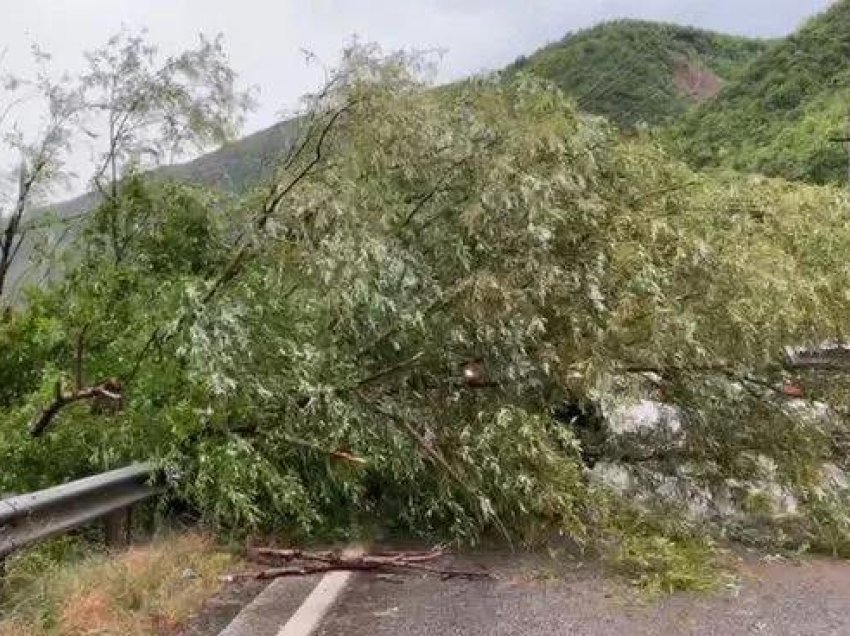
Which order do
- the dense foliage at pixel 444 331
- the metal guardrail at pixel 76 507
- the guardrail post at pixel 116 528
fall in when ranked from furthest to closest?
1. the dense foliage at pixel 444 331
2. the guardrail post at pixel 116 528
3. the metal guardrail at pixel 76 507

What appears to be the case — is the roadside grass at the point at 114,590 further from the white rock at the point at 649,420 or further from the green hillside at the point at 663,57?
the green hillside at the point at 663,57

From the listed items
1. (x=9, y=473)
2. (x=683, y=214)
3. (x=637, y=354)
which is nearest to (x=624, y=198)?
(x=683, y=214)

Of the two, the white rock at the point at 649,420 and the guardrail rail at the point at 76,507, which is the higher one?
the guardrail rail at the point at 76,507

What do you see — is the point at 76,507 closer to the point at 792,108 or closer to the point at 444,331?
the point at 444,331

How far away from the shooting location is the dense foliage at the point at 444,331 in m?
7.23

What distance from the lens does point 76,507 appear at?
5.99 meters

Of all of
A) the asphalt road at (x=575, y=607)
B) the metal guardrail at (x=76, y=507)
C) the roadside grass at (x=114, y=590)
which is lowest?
the asphalt road at (x=575, y=607)

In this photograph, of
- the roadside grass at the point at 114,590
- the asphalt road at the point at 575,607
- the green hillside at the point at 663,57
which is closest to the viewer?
the roadside grass at the point at 114,590

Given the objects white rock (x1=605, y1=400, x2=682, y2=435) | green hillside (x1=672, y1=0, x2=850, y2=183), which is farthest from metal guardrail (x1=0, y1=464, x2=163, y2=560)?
green hillside (x1=672, y1=0, x2=850, y2=183)

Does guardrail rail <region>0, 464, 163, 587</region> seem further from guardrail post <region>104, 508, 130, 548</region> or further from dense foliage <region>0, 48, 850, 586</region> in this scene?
dense foliage <region>0, 48, 850, 586</region>

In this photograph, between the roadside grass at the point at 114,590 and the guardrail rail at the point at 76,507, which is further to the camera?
the guardrail rail at the point at 76,507

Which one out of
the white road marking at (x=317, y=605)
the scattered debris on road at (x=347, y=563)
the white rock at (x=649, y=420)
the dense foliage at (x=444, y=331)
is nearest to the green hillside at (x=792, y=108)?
the dense foliage at (x=444, y=331)

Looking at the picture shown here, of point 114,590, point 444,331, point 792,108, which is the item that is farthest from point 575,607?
point 792,108

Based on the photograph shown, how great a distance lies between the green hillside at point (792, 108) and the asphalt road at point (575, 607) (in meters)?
49.7
